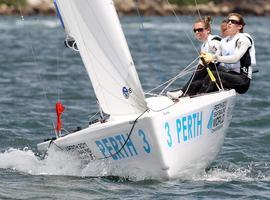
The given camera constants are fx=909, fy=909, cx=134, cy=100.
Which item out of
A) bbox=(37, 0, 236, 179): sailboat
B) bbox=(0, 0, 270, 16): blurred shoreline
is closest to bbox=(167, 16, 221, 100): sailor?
bbox=(37, 0, 236, 179): sailboat

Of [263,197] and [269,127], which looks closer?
[263,197]

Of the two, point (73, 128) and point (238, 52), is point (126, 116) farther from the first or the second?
point (73, 128)

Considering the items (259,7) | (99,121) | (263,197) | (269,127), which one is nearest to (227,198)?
(263,197)

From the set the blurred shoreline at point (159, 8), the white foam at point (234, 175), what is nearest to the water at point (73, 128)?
the white foam at point (234, 175)

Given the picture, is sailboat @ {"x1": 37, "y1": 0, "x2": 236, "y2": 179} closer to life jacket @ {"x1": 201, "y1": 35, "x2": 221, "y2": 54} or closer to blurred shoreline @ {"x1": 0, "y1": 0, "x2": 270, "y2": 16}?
life jacket @ {"x1": 201, "y1": 35, "x2": 221, "y2": 54}

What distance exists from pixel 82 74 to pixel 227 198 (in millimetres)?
14175

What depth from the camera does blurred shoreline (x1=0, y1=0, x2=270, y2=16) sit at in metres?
60.4

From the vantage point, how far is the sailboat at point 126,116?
342 inches

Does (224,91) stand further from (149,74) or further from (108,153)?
(149,74)

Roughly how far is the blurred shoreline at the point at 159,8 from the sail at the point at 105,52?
4754 centimetres

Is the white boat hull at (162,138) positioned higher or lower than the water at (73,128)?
higher

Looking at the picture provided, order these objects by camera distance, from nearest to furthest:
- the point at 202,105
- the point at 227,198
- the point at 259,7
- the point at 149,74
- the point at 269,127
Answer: the point at 227,198
the point at 202,105
the point at 269,127
the point at 149,74
the point at 259,7

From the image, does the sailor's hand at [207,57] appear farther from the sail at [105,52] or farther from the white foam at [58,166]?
the white foam at [58,166]

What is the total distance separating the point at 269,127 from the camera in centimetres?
1351
